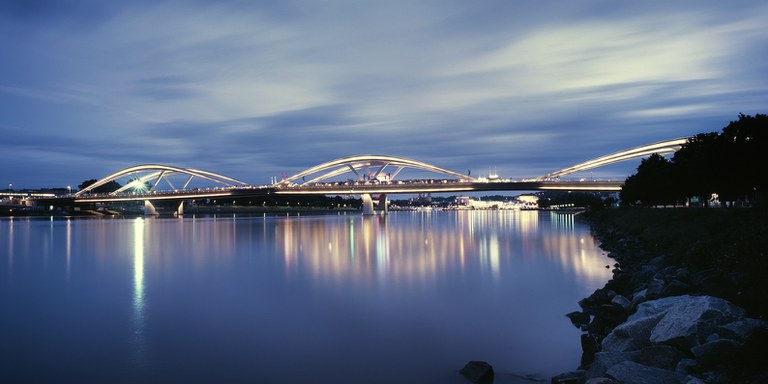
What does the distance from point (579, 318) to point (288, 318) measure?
6941 millimetres

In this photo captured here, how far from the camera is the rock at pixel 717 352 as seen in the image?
741 cm

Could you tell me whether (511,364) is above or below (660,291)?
below

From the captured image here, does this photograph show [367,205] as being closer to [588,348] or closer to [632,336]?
[588,348]

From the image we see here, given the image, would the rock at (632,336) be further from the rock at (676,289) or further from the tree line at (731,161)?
the tree line at (731,161)

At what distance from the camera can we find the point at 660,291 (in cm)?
1295

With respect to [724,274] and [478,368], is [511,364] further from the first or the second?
[724,274]

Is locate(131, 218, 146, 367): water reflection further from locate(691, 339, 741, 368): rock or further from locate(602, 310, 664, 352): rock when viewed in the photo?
locate(691, 339, 741, 368): rock

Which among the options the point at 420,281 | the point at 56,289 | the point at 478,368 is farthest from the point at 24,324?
the point at 420,281

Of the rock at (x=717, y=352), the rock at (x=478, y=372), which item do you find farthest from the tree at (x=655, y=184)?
the rock at (x=717, y=352)

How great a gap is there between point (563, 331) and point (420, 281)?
28.5ft

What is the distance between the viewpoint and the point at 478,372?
9586 millimetres

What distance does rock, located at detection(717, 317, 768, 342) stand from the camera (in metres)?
8.03

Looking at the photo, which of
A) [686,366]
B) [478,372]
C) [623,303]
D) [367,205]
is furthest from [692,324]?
[367,205]

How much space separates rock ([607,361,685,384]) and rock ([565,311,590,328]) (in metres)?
5.96
